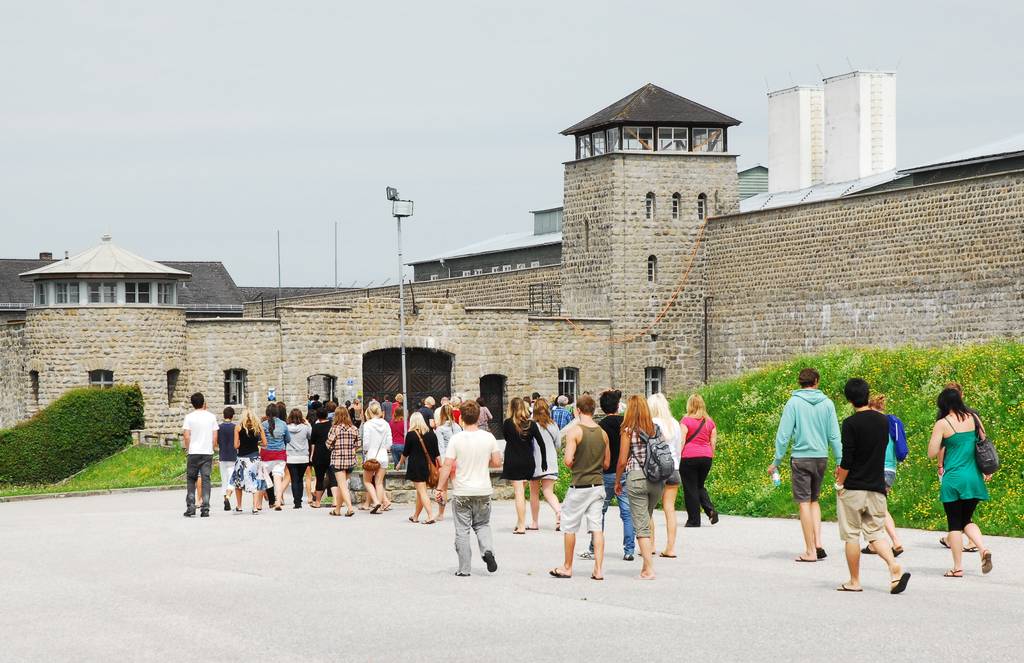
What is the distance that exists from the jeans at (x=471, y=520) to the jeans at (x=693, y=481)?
13.9ft

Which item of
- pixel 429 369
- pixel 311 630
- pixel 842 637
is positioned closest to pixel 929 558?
pixel 842 637

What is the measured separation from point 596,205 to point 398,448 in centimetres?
2257

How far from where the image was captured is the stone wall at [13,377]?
1761 inches

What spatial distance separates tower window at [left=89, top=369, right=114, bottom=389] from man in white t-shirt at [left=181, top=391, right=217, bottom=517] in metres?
22.5

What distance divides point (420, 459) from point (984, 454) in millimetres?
8401

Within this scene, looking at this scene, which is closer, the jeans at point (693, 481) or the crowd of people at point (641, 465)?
the crowd of people at point (641, 465)

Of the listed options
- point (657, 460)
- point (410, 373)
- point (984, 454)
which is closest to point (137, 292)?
point (410, 373)

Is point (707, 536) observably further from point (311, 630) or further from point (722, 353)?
point (722, 353)

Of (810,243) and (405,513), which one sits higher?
(810,243)

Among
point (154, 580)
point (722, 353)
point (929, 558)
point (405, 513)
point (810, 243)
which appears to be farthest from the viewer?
point (722, 353)

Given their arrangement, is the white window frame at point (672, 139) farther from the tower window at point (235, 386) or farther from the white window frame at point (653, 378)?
the tower window at point (235, 386)

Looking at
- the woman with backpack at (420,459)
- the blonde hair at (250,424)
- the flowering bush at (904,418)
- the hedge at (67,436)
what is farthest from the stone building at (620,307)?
the woman with backpack at (420,459)

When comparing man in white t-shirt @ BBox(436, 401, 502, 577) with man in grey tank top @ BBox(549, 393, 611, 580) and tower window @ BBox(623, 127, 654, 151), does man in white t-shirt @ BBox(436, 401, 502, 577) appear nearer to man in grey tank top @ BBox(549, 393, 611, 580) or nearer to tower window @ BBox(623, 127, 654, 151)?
man in grey tank top @ BBox(549, 393, 611, 580)

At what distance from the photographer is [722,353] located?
46.1 meters
